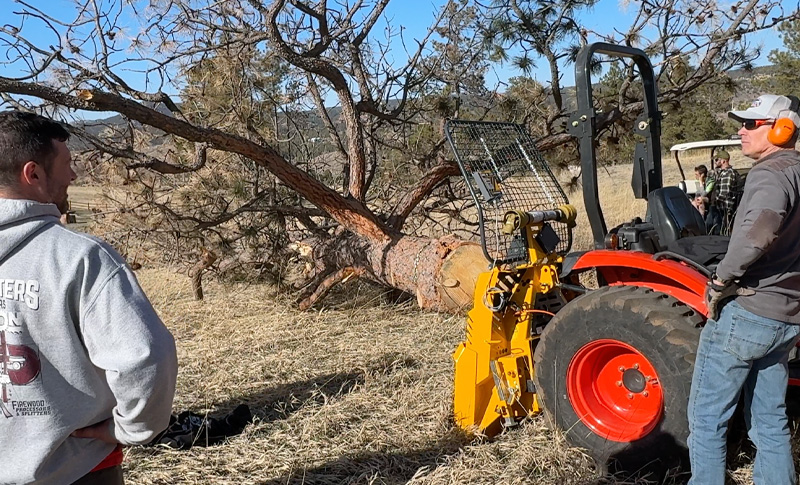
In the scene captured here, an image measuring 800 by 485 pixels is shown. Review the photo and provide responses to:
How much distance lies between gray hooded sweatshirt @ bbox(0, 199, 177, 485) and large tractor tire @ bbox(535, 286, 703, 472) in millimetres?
2074

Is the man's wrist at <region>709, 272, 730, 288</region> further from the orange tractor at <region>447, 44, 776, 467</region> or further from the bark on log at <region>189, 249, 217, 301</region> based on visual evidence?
the bark on log at <region>189, 249, 217, 301</region>

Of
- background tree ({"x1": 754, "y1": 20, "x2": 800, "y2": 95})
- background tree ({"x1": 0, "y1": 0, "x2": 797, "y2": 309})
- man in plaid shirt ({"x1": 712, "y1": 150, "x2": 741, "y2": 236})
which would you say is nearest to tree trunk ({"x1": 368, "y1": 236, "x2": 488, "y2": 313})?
background tree ({"x1": 0, "y1": 0, "x2": 797, "y2": 309})

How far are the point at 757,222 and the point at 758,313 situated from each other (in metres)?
0.36

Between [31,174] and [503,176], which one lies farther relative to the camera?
[503,176]

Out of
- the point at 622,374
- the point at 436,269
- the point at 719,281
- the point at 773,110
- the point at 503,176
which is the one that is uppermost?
the point at 773,110

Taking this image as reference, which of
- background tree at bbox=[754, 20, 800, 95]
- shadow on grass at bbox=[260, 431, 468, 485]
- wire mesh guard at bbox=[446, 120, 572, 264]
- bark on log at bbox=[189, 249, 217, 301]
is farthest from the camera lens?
background tree at bbox=[754, 20, 800, 95]

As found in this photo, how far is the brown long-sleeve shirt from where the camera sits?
2.27m

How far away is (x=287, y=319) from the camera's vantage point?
20.8 ft

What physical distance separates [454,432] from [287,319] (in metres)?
3.10

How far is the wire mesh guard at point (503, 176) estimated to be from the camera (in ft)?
11.4

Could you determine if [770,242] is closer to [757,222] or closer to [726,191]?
[757,222]

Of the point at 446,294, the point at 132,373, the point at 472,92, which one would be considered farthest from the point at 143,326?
the point at 472,92

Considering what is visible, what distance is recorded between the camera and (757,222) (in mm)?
2273

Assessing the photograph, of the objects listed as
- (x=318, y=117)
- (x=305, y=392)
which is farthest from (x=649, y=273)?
(x=318, y=117)
